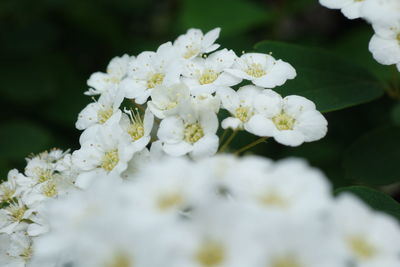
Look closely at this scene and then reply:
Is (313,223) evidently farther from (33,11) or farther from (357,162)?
(33,11)

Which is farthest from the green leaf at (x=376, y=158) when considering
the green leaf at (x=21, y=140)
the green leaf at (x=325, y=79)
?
the green leaf at (x=21, y=140)

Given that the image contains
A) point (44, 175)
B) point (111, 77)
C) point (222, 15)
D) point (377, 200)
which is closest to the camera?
point (377, 200)

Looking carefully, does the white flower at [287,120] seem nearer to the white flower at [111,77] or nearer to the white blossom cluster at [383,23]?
the white blossom cluster at [383,23]

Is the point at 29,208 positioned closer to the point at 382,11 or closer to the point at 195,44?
the point at 195,44

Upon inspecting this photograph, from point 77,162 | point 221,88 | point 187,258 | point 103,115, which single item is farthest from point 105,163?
point 187,258

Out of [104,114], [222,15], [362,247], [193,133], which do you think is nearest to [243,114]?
[193,133]

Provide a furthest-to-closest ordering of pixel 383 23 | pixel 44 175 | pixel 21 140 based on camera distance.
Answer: pixel 21 140 < pixel 44 175 < pixel 383 23

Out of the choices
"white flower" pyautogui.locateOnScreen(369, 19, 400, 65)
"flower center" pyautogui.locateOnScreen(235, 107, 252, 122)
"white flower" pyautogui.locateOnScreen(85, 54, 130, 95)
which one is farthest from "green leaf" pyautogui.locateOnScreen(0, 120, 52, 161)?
"white flower" pyautogui.locateOnScreen(369, 19, 400, 65)
